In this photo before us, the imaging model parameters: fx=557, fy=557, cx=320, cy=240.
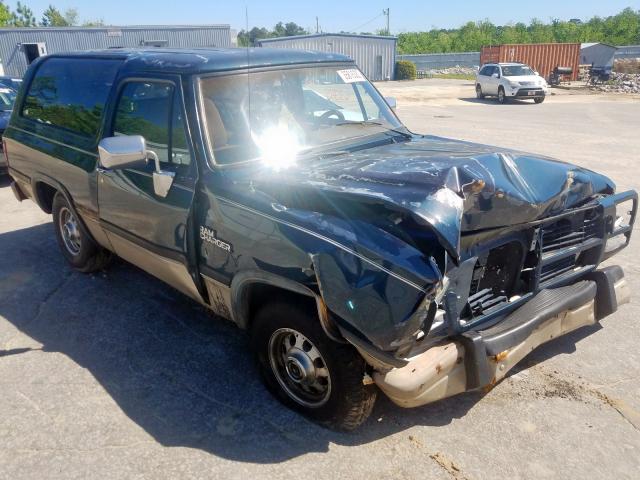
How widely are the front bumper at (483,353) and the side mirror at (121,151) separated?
1.92m

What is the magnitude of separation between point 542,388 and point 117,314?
3.26 meters

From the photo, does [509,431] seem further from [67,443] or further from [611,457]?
[67,443]

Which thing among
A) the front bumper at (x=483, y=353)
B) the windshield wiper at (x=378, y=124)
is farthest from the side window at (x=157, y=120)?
the front bumper at (x=483, y=353)

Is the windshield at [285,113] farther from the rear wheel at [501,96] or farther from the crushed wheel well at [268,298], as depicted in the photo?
the rear wheel at [501,96]

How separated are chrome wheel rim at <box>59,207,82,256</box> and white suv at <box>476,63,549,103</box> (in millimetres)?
22103

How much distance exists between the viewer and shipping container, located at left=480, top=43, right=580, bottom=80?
128ft

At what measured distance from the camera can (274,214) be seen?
294 cm

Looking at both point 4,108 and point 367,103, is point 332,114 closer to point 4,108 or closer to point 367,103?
point 367,103

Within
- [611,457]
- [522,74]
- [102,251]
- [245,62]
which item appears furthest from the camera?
[522,74]

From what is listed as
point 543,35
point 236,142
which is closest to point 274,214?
point 236,142

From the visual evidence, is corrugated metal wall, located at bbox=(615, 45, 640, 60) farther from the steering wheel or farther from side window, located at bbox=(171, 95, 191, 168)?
side window, located at bbox=(171, 95, 191, 168)

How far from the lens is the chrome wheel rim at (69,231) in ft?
17.2

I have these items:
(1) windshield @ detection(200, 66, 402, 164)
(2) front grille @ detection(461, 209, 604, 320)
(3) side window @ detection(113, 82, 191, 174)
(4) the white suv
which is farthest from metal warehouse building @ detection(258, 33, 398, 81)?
(2) front grille @ detection(461, 209, 604, 320)

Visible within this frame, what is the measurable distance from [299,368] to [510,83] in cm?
2357
